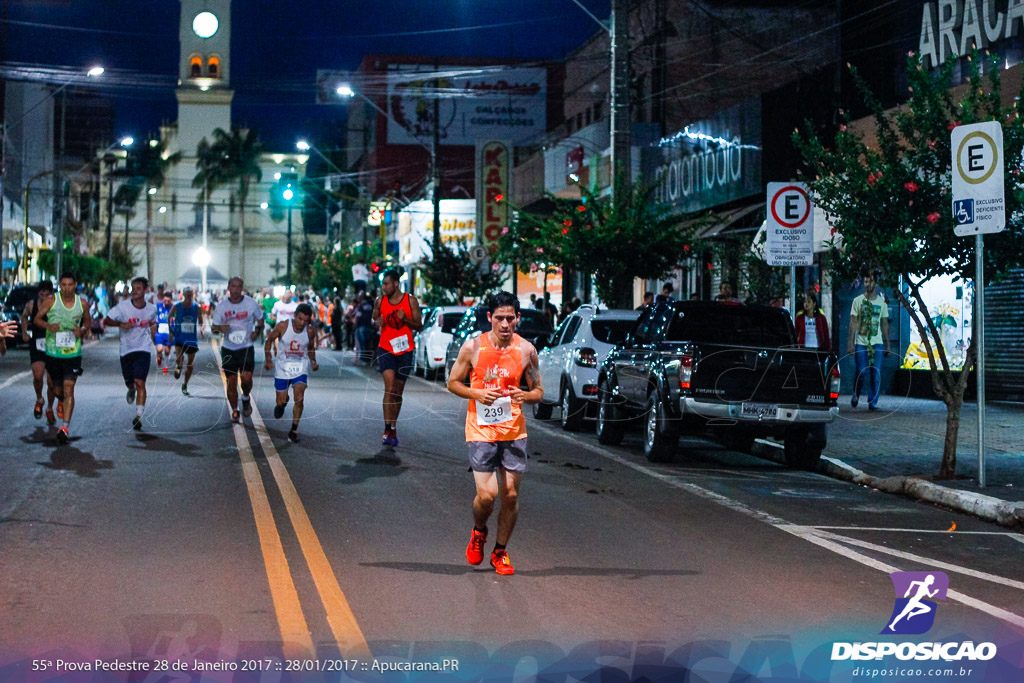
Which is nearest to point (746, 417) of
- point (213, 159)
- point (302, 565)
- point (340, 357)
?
point (302, 565)

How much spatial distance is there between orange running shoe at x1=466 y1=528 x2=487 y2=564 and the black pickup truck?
6.10 m

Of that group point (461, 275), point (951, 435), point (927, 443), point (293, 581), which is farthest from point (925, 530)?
point (461, 275)

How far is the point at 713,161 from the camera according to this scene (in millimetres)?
30516

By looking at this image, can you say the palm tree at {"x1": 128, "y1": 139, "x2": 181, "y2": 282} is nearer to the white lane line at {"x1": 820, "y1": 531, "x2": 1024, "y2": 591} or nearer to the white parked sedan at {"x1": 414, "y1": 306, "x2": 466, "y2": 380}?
the white parked sedan at {"x1": 414, "y1": 306, "x2": 466, "y2": 380}

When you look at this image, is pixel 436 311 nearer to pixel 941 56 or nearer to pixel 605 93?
pixel 941 56

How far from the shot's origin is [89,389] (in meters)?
23.3

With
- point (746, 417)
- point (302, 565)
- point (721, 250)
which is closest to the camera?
point (302, 565)

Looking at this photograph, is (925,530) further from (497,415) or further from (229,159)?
(229,159)

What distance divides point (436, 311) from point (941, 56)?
1311cm

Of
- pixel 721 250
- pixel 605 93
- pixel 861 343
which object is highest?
pixel 605 93

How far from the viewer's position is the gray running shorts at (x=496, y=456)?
8336 millimetres

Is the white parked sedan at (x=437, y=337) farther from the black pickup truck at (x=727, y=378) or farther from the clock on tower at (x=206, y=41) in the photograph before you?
the clock on tower at (x=206, y=41)

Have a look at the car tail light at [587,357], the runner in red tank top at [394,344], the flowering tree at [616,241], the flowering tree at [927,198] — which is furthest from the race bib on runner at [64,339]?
the flowering tree at [616,241]

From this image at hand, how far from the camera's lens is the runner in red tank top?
50.8 ft
